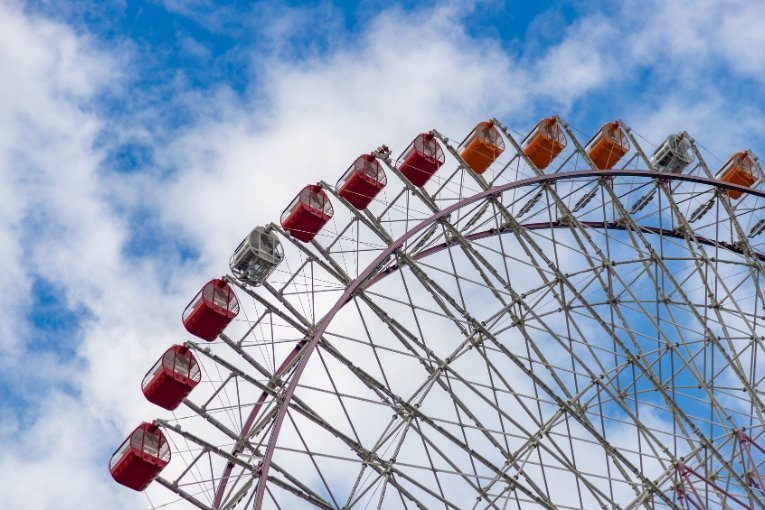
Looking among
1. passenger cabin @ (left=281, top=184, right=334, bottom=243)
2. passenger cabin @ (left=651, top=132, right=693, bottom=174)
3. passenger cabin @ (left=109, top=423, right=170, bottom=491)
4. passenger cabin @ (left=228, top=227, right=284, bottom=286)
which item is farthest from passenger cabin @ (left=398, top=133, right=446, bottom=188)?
passenger cabin @ (left=109, top=423, right=170, bottom=491)

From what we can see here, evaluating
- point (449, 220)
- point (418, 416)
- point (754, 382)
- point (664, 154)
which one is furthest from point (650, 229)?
point (418, 416)

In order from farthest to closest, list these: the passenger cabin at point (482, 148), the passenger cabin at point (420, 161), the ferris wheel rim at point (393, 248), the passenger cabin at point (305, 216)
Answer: the passenger cabin at point (482, 148) < the passenger cabin at point (420, 161) < the passenger cabin at point (305, 216) < the ferris wheel rim at point (393, 248)

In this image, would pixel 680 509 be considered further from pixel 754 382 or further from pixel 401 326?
pixel 401 326

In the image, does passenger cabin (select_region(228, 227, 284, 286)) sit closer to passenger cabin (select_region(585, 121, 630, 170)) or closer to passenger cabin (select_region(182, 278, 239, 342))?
passenger cabin (select_region(182, 278, 239, 342))

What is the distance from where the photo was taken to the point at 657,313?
3180cm

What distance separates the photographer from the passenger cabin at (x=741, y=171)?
35.1 meters

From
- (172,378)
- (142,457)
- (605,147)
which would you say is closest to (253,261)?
(172,378)

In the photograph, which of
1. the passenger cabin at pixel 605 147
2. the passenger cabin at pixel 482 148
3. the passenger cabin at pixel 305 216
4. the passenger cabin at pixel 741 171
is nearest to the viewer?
the passenger cabin at pixel 305 216

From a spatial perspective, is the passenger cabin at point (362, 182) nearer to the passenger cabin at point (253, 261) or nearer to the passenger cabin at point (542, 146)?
the passenger cabin at point (253, 261)

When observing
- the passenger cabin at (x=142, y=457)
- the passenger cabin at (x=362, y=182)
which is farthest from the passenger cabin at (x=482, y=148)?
the passenger cabin at (x=142, y=457)

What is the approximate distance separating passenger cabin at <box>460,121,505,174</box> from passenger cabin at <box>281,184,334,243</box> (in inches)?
156

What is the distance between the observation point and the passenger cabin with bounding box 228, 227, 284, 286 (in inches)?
1083

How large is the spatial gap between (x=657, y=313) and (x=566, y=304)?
2.35m

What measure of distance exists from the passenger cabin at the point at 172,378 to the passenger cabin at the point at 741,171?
15103 mm
